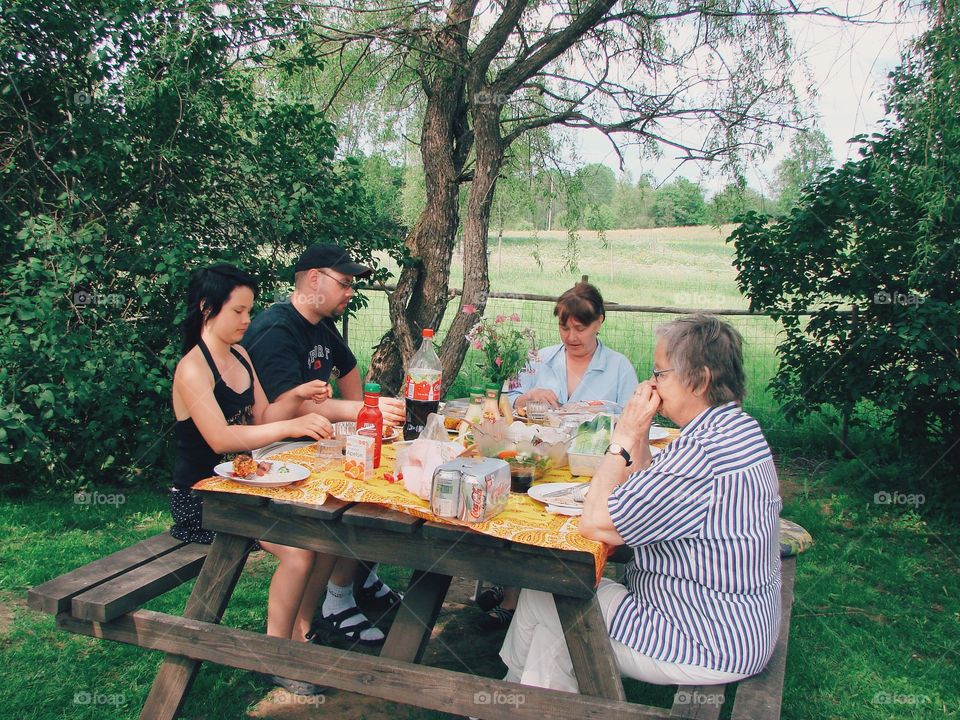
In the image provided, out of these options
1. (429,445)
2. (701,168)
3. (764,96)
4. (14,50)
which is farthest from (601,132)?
(429,445)

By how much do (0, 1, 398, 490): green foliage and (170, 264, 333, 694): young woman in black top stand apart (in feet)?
5.56

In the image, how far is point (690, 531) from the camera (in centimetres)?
208

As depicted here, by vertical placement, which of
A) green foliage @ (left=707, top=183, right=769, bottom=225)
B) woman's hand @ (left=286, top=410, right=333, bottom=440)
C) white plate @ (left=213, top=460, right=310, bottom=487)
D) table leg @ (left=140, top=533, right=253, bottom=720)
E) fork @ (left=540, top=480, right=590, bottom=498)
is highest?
green foliage @ (left=707, top=183, right=769, bottom=225)

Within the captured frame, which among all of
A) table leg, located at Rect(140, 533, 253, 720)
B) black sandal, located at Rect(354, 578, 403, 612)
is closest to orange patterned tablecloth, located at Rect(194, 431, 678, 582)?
table leg, located at Rect(140, 533, 253, 720)

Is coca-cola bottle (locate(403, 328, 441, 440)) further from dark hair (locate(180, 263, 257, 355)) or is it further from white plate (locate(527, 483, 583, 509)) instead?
dark hair (locate(180, 263, 257, 355))

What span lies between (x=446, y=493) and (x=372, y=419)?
492mm

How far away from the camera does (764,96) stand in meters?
6.57

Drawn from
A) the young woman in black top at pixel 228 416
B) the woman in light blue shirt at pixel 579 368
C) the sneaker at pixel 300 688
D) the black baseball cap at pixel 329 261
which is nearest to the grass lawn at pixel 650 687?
the sneaker at pixel 300 688

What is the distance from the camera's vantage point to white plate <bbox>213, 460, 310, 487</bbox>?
2.29 m

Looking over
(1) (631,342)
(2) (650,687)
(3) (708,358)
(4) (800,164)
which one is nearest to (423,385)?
(3) (708,358)

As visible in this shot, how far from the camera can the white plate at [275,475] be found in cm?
229

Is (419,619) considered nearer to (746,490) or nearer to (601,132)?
(746,490)

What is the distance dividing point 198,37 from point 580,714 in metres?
4.33

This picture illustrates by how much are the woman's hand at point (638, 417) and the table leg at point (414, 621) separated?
0.73 metres
